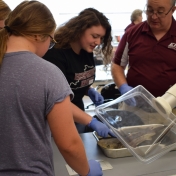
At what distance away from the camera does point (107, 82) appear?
10.1ft

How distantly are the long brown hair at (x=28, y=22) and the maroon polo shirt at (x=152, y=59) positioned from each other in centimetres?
102

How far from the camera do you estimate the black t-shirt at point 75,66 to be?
1.37 meters

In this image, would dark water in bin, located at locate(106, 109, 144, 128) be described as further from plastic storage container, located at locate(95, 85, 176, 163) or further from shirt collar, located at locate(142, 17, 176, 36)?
shirt collar, located at locate(142, 17, 176, 36)

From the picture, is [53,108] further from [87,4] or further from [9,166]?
[87,4]

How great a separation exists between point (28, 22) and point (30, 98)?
23 cm

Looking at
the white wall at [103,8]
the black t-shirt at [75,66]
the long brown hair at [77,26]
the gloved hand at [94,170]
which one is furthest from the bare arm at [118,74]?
the white wall at [103,8]

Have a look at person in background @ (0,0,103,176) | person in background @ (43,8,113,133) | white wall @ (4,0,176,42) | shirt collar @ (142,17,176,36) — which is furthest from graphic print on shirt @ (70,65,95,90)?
white wall @ (4,0,176,42)

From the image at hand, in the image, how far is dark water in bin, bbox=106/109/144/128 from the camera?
1.31 metres

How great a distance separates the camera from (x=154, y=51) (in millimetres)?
1679

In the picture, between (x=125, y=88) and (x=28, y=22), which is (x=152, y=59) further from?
(x=28, y=22)

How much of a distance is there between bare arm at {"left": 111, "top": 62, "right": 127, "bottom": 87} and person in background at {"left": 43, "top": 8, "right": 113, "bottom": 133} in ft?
1.18

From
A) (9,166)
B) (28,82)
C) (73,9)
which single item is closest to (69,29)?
(28,82)

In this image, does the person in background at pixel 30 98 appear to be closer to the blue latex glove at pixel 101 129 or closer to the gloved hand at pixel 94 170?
the gloved hand at pixel 94 170

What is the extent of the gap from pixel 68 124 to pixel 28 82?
0.18 meters
